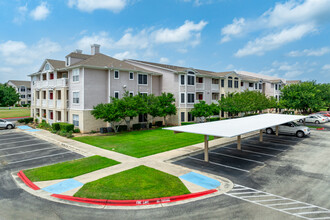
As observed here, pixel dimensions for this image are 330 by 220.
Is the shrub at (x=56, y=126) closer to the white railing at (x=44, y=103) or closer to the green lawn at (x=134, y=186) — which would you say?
the white railing at (x=44, y=103)

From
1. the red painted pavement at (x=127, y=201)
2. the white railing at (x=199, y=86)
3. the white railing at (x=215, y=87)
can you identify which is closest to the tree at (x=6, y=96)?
the white railing at (x=199, y=86)

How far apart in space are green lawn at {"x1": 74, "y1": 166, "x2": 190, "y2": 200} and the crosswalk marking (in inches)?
109

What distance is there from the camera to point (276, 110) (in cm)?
5853

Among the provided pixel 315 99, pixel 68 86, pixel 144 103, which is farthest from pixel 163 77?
pixel 315 99

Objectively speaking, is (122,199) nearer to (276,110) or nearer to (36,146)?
(36,146)

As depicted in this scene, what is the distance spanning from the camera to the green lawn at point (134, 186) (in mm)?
10520

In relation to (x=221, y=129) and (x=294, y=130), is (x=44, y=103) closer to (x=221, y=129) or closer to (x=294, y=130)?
(x=221, y=129)

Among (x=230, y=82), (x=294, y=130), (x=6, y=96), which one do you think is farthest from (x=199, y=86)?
(x=6, y=96)

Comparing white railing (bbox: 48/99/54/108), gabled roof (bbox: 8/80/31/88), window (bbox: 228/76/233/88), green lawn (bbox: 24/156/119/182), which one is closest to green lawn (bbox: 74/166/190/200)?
green lawn (bbox: 24/156/119/182)

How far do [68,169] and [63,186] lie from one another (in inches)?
113

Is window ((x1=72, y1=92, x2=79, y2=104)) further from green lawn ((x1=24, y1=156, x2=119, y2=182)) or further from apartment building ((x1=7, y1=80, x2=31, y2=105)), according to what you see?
apartment building ((x1=7, y1=80, x2=31, y2=105))

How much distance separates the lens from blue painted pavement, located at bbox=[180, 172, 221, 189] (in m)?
11.9

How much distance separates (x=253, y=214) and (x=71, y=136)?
22515mm

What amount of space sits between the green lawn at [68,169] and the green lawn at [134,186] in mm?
2288
